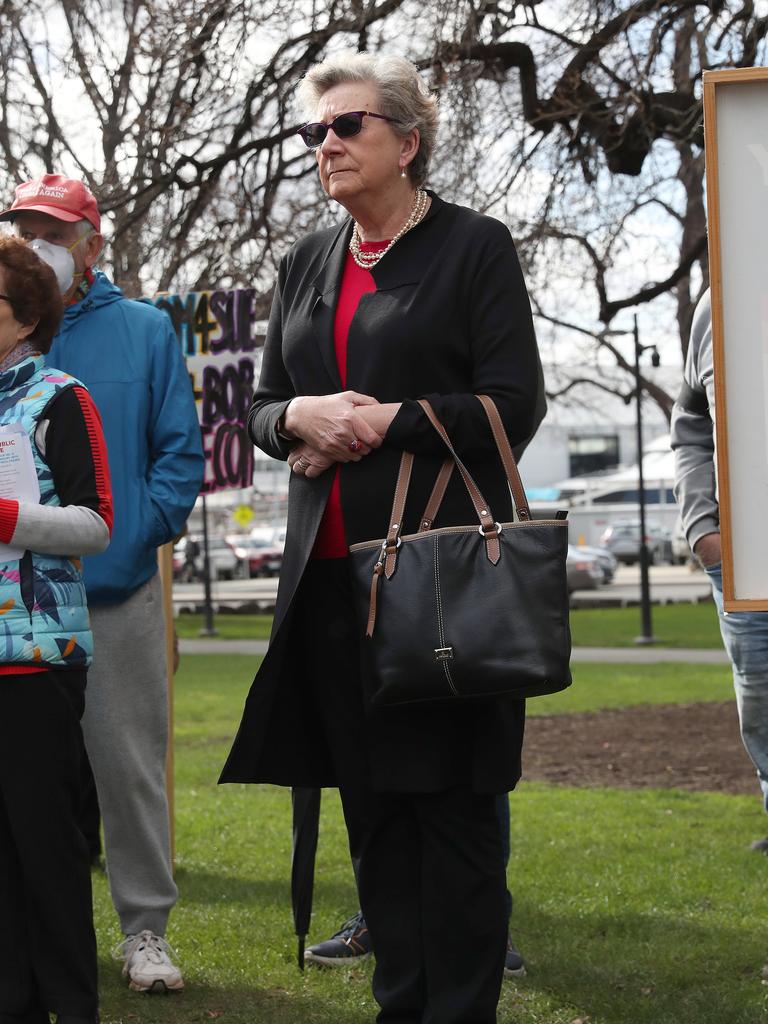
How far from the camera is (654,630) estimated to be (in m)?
23.8

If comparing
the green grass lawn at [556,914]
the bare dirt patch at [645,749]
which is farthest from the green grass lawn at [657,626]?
the green grass lawn at [556,914]

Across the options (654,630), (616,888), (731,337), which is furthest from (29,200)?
(654,630)

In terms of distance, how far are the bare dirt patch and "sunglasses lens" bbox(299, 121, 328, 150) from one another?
5.88m

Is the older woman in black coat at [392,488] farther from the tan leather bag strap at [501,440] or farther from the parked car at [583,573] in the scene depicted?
the parked car at [583,573]

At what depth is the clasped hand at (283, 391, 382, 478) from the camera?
2.95m

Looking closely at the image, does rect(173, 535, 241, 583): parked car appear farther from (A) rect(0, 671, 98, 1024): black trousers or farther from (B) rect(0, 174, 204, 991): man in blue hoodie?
(A) rect(0, 671, 98, 1024): black trousers

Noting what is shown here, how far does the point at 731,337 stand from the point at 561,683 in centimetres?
74

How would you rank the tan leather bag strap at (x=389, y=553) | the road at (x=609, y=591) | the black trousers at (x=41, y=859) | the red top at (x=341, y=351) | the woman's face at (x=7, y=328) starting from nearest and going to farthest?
the tan leather bag strap at (x=389, y=553)
the red top at (x=341, y=351)
the black trousers at (x=41, y=859)
the woman's face at (x=7, y=328)
the road at (x=609, y=591)

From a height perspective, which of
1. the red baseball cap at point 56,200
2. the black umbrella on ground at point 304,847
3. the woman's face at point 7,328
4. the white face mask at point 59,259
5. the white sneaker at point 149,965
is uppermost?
the red baseball cap at point 56,200

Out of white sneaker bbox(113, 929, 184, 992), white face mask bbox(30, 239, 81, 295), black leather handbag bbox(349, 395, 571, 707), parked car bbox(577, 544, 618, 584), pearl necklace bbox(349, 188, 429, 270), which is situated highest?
white face mask bbox(30, 239, 81, 295)

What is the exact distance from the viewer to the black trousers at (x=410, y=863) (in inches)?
117

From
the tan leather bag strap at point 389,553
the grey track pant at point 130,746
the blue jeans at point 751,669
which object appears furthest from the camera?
the blue jeans at point 751,669

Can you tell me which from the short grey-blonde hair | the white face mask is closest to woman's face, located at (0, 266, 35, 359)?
the white face mask

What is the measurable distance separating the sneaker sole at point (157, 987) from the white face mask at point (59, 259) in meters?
1.95
